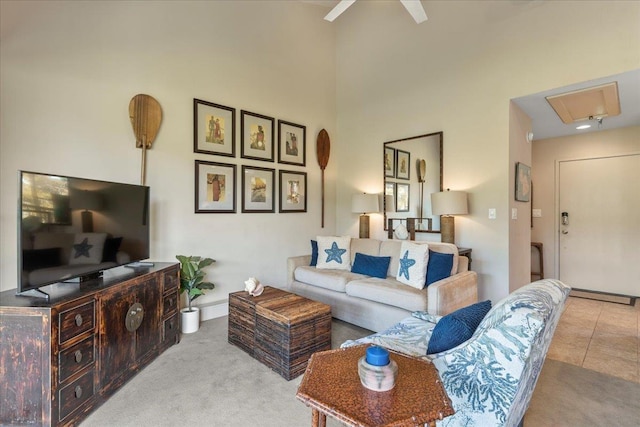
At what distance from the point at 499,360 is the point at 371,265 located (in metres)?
2.34

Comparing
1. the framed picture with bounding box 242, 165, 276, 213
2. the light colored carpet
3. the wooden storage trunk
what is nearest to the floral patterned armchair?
the light colored carpet

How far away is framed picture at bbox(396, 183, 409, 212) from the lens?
4.19 m

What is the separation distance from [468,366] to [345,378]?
498 millimetres

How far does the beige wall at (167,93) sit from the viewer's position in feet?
8.17

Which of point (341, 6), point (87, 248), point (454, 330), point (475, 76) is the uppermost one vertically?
point (341, 6)

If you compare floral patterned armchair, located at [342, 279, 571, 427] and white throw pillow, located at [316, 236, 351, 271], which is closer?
floral patterned armchair, located at [342, 279, 571, 427]

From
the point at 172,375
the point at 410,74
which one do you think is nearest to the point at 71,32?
the point at 172,375

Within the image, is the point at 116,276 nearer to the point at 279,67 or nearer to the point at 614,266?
the point at 279,67

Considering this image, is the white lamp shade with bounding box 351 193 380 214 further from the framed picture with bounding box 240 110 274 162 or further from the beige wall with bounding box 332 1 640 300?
the framed picture with bounding box 240 110 274 162

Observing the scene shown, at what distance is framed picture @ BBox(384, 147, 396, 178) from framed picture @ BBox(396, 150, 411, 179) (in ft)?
0.22

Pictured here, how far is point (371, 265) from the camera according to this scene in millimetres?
3422

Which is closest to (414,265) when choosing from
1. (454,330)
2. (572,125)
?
(454,330)

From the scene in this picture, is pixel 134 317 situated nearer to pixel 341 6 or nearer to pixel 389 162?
pixel 341 6

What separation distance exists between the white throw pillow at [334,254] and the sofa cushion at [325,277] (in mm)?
135
